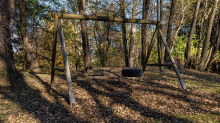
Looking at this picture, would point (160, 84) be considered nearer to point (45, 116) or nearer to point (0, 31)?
point (45, 116)

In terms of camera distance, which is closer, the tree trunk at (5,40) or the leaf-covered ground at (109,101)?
the leaf-covered ground at (109,101)

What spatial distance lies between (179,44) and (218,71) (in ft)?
11.6

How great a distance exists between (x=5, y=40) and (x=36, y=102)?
277 cm

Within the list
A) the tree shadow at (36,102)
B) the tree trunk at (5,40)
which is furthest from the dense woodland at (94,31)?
the tree shadow at (36,102)

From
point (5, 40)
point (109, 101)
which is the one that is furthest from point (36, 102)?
point (5, 40)

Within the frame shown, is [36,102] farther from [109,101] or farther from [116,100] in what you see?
[116,100]

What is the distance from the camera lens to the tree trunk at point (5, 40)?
5046mm

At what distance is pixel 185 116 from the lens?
12.1 feet

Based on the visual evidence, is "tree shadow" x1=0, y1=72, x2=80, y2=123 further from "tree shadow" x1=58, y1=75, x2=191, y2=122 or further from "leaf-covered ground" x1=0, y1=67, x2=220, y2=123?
"tree shadow" x1=58, y1=75, x2=191, y2=122

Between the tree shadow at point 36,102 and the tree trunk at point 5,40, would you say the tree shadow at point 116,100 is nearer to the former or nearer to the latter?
the tree shadow at point 36,102

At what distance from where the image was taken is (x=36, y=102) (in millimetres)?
4422

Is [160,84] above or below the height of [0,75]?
below

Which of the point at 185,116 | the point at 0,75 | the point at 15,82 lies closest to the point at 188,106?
the point at 185,116

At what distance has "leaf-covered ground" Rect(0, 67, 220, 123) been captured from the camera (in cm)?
369
